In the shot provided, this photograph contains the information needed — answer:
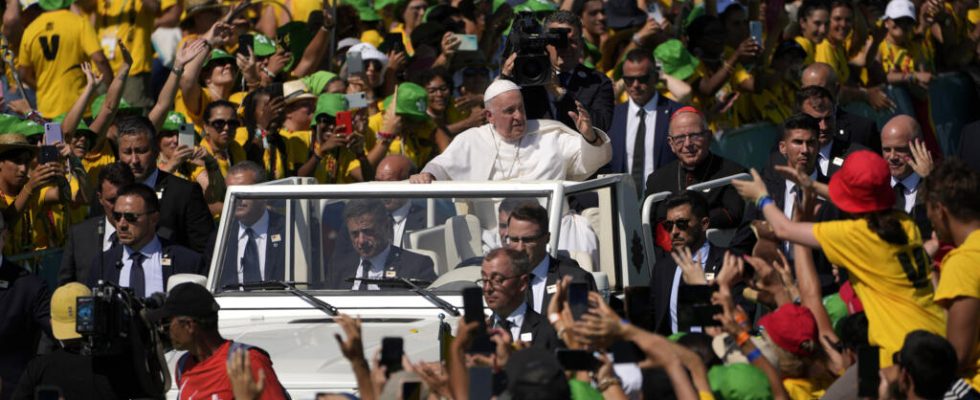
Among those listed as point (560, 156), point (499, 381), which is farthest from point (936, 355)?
point (560, 156)

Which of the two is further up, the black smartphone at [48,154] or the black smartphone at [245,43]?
the black smartphone at [245,43]

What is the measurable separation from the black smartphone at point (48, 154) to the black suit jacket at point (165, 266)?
35.2 inches

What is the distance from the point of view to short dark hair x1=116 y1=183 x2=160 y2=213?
10172mm

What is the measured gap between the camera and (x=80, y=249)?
10539mm

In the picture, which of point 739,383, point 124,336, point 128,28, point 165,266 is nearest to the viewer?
point 739,383

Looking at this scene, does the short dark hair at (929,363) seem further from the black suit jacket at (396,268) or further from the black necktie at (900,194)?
the black necktie at (900,194)

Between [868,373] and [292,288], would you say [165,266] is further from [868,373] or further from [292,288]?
[868,373]

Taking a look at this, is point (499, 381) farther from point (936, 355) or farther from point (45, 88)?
point (45, 88)

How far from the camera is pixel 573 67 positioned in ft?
40.9

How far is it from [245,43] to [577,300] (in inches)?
303

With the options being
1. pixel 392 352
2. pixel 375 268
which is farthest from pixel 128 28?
pixel 392 352

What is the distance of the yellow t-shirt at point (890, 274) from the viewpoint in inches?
273

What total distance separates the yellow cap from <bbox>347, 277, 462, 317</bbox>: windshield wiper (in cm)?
155

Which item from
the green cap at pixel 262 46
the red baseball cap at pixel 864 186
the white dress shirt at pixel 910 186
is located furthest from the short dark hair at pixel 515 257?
the green cap at pixel 262 46
